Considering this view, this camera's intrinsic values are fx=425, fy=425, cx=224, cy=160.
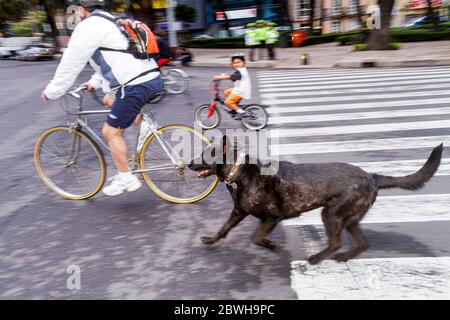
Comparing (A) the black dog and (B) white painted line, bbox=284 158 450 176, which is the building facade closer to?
(B) white painted line, bbox=284 158 450 176

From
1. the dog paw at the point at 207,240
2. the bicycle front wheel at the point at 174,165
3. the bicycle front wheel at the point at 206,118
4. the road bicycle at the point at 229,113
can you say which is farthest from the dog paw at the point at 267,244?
the bicycle front wheel at the point at 206,118

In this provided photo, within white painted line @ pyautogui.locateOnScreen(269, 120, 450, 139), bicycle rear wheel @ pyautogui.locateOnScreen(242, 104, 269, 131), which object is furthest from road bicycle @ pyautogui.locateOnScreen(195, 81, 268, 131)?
white painted line @ pyautogui.locateOnScreen(269, 120, 450, 139)

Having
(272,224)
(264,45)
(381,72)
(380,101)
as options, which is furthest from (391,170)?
(264,45)

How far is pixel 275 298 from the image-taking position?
309 centimetres

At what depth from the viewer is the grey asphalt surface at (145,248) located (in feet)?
10.8

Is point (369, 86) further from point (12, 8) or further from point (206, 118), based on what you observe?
point (12, 8)

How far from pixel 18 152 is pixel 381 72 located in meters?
12.3

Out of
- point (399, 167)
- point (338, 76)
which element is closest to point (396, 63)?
point (338, 76)

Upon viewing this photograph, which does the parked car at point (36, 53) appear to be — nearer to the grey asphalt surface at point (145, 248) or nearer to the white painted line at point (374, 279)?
the grey asphalt surface at point (145, 248)

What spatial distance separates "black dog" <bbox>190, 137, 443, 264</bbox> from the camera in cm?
328

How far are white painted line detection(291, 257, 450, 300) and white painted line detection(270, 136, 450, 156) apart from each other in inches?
121

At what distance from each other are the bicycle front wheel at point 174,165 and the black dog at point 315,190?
3.71ft
